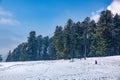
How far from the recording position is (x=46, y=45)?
495 ft

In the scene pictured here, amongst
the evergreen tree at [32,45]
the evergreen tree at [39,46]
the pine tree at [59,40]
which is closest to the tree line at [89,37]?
the pine tree at [59,40]

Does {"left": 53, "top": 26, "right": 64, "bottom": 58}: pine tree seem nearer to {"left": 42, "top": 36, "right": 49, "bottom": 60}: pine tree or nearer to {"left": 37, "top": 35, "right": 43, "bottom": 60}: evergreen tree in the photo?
{"left": 37, "top": 35, "right": 43, "bottom": 60}: evergreen tree

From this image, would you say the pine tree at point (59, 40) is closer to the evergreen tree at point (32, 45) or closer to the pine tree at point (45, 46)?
the evergreen tree at point (32, 45)

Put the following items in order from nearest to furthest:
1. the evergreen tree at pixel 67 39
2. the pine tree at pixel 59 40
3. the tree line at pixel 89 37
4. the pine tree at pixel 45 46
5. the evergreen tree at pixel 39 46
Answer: the tree line at pixel 89 37
the evergreen tree at pixel 67 39
the pine tree at pixel 59 40
the evergreen tree at pixel 39 46
the pine tree at pixel 45 46

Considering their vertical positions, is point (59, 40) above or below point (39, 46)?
below

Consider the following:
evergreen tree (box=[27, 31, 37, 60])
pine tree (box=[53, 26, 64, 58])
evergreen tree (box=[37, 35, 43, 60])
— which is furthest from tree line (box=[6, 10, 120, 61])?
evergreen tree (box=[37, 35, 43, 60])

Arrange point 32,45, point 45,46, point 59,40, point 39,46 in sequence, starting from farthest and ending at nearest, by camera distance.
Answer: point 45,46, point 39,46, point 32,45, point 59,40

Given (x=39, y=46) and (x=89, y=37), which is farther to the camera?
(x=39, y=46)

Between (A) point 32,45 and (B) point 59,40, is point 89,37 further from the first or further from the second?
(A) point 32,45

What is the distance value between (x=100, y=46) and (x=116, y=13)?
17037 millimetres

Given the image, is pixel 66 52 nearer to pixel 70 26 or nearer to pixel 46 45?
pixel 70 26

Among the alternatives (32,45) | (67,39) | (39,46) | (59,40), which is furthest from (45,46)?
(67,39)

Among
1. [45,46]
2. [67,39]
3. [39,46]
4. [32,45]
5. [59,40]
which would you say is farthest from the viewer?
[45,46]

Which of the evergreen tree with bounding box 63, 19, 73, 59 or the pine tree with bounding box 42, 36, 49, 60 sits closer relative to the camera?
the evergreen tree with bounding box 63, 19, 73, 59
